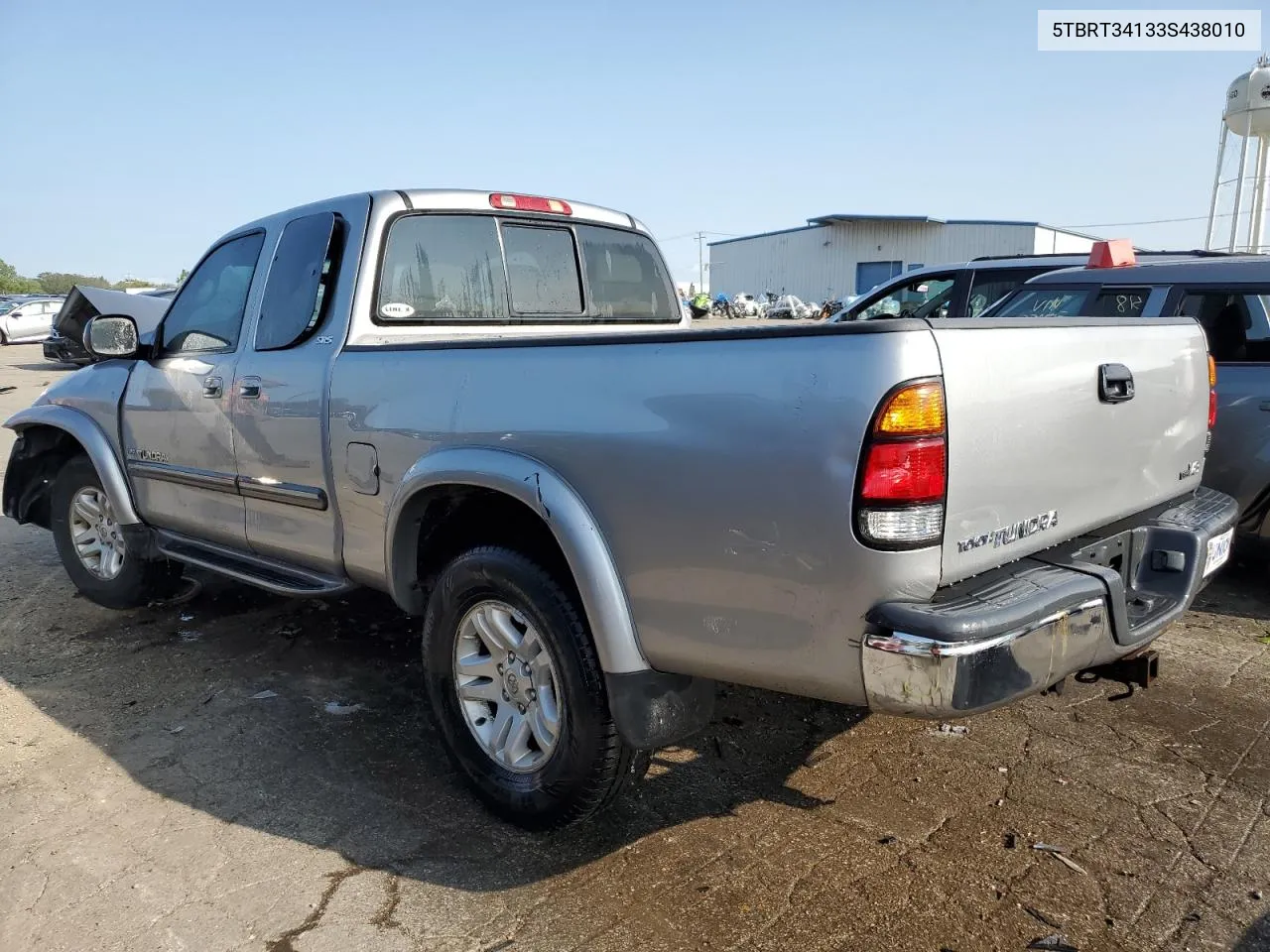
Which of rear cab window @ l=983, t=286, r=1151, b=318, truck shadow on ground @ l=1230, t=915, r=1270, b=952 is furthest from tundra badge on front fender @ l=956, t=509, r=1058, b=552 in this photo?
rear cab window @ l=983, t=286, r=1151, b=318

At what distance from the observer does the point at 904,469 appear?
6.64 feet

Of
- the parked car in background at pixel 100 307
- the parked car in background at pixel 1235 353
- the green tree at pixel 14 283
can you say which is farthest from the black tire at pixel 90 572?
the green tree at pixel 14 283

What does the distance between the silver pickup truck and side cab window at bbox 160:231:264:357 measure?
0.08ft

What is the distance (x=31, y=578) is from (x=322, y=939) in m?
4.47

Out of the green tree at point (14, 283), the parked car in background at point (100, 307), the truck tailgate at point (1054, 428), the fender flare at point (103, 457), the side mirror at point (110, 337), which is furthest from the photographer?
the green tree at point (14, 283)

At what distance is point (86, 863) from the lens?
276cm

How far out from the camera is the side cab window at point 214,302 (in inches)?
159

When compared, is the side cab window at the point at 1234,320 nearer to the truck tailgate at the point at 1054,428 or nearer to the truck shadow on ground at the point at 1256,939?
the truck tailgate at the point at 1054,428

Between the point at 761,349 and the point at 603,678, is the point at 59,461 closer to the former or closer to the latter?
the point at 603,678

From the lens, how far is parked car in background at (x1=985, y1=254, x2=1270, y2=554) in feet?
15.3

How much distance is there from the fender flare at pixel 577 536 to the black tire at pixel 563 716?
10cm

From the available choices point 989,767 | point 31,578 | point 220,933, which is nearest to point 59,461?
point 31,578

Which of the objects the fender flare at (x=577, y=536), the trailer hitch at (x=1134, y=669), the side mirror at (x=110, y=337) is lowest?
the trailer hitch at (x=1134, y=669)

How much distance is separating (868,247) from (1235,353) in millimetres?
41254
